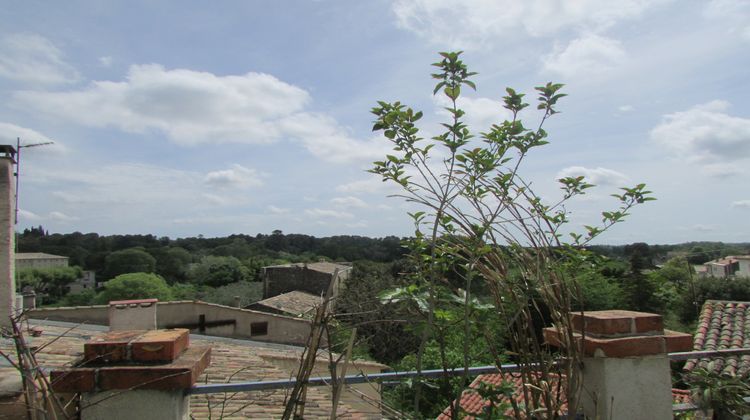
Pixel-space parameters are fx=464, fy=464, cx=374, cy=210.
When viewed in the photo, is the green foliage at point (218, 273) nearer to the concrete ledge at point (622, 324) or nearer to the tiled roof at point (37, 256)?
the tiled roof at point (37, 256)

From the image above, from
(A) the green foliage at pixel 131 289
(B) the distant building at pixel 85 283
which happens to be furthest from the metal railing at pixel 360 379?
(B) the distant building at pixel 85 283

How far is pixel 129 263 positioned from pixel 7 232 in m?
54.8

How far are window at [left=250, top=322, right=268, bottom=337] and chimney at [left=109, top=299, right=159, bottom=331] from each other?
689cm

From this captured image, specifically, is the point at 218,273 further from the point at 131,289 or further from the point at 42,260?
the point at 42,260

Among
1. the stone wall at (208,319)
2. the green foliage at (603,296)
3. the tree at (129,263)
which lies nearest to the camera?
the stone wall at (208,319)

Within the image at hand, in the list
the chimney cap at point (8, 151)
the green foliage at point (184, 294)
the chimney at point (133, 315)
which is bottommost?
the green foliage at point (184, 294)

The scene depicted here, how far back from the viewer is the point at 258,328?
13.1m

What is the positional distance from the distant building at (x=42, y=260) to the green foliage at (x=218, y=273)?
19.6 m

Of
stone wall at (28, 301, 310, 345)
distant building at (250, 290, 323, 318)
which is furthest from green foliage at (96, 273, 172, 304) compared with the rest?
stone wall at (28, 301, 310, 345)

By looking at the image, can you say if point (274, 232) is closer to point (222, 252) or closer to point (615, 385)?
point (222, 252)

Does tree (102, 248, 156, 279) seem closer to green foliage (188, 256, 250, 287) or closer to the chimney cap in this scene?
green foliage (188, 256, 250, 287)

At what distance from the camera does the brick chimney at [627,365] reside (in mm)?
1940

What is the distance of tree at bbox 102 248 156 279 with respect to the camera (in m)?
56.0

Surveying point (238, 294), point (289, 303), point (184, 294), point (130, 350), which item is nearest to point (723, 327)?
point (130, 350)
